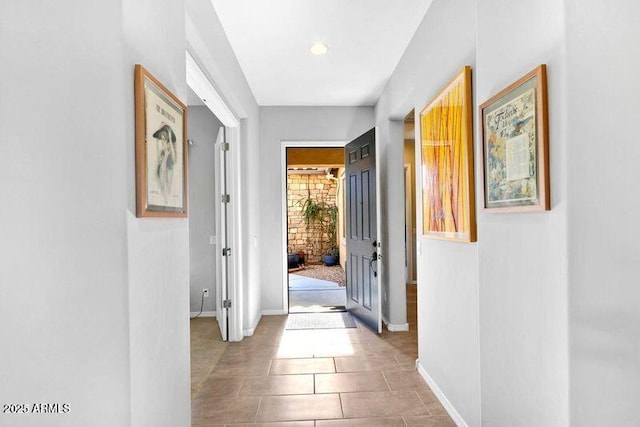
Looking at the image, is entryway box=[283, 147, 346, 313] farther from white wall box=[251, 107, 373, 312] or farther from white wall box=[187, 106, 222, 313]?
white wall box=[187, 106, 222, 313]

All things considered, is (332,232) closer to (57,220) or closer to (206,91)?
(206,91)

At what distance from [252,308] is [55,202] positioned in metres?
3.15

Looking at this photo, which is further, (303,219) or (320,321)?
(303,219)

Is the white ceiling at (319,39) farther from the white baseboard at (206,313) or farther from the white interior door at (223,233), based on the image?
the white baseboard at (206,313)

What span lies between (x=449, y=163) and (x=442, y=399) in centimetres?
150

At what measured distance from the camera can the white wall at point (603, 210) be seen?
3.53ft

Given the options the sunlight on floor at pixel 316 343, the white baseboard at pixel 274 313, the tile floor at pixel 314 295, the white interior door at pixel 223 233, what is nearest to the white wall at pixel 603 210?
the sunlight on floor at pixel 316 343

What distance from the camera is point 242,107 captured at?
363 cm

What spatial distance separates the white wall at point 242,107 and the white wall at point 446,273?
1.48m

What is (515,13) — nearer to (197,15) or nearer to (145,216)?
(145,216)

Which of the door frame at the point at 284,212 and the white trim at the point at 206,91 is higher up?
the white trim at the point at 206,91

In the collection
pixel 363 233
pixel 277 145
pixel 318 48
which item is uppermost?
pixel 318 48

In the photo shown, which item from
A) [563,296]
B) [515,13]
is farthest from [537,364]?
[515,13]

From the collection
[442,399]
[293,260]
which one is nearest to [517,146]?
[442,399]
